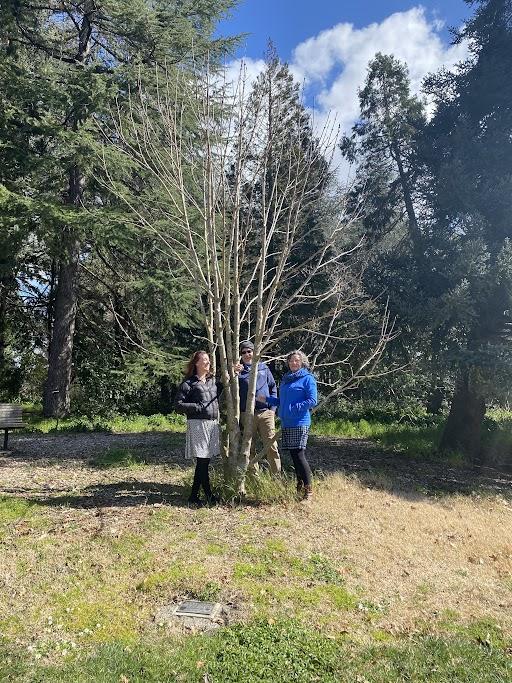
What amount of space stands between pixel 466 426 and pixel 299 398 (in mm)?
7062

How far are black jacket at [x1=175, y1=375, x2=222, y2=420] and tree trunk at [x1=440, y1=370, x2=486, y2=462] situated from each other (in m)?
7.32

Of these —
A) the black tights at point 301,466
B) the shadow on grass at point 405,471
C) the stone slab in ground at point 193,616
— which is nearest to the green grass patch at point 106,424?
the shadow on grass at point 405,471

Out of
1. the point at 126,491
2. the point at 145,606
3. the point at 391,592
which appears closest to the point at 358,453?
the point at 126,491

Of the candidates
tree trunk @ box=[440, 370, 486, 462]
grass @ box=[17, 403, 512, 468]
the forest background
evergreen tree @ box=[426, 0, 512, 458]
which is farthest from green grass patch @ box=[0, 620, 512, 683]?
tree trunk @ box=[440, 370, 486, 462]

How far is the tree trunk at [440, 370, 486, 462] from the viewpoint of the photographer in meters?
11.5

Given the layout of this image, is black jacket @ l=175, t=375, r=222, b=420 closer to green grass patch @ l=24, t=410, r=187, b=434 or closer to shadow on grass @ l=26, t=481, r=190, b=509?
shadow on grass @ l=26, t=481, r=190, b=509

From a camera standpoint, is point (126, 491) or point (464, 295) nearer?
point (126, 491)

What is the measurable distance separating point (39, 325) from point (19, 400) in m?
2.89

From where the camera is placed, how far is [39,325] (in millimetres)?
18016

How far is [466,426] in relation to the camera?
456 inches

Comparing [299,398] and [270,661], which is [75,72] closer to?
[299,398]

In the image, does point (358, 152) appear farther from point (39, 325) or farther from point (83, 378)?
point (39, 325)

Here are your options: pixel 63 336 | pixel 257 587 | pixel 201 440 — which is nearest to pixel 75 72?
pixel 63 336

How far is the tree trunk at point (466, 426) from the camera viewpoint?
1145cm
